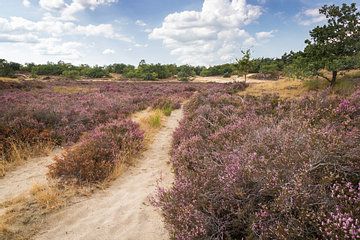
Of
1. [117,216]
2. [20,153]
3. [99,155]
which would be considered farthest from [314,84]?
[117,216]

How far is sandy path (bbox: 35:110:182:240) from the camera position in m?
5.17

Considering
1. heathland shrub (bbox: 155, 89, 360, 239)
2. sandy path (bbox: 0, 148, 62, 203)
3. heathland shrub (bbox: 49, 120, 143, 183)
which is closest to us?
heathland shrub (bbox: 155, 89, 360, 239)

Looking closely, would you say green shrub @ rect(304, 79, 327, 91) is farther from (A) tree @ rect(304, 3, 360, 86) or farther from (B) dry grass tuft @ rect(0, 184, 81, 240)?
(B) dry grass tuft @ rect(0, 184, 81, 240)

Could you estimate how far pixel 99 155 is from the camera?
8.25 m

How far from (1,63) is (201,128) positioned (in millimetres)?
50864

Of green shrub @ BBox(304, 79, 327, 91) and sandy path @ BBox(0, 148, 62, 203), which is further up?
green shrub @ BBox(304, 79, 327, 91)

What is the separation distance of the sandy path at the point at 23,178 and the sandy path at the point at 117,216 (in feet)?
5.78

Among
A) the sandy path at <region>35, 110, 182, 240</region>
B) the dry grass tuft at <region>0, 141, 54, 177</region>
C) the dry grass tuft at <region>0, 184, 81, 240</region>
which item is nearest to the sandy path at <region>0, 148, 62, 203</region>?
the dry grass tuft at <region>0, 141, 54, 177</region>

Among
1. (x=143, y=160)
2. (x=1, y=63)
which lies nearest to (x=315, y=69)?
(x=143, y=160)

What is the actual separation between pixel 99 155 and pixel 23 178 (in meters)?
1.98


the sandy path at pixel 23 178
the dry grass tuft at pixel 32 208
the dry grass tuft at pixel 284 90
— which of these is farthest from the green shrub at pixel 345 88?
the sandy path at pixel 23 178

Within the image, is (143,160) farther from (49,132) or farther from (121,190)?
(49,132)

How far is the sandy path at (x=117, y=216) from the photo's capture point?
204 inches

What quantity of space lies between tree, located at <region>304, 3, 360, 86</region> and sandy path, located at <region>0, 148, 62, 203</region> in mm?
15868
